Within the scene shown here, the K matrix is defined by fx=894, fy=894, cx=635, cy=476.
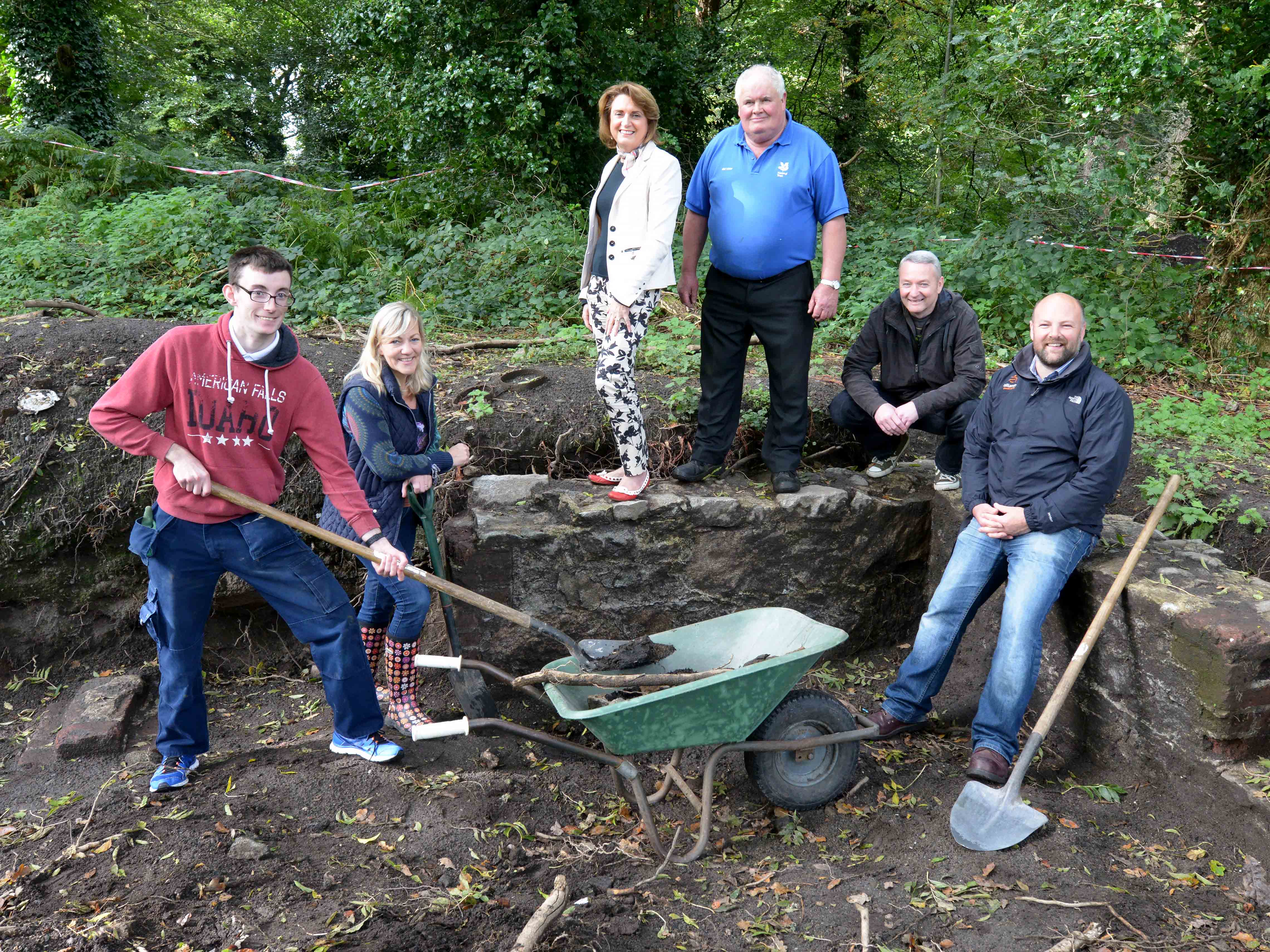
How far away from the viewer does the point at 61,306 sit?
612cm

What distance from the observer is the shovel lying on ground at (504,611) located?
3127 millimetres

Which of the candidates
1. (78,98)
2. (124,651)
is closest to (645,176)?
(124,651)

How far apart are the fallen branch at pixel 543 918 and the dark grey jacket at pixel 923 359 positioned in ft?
8.71

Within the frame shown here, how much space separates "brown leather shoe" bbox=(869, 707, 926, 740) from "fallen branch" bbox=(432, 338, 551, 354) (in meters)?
3.49

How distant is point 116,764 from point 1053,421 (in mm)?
4092

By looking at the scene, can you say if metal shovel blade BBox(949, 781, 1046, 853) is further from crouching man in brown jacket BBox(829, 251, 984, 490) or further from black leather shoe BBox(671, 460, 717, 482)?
black leather shoe BBox(671, 460, 717, 482)

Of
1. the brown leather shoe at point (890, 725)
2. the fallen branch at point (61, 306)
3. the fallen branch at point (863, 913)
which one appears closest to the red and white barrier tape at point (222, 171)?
the fallen branch at point (61, 306)

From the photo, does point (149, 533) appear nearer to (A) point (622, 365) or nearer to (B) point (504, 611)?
(B) point (504, 611)

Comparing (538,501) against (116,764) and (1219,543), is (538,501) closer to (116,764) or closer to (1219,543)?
(116,764)

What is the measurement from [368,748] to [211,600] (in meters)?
0.87

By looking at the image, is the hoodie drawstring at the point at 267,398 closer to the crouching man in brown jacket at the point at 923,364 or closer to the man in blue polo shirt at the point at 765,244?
the man in blue polo shirt at the point at 765,244

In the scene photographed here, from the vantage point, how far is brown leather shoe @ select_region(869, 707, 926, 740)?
373 cm

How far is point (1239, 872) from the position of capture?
10.0 ft

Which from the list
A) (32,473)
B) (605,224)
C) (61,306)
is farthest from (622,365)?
(61,306)
